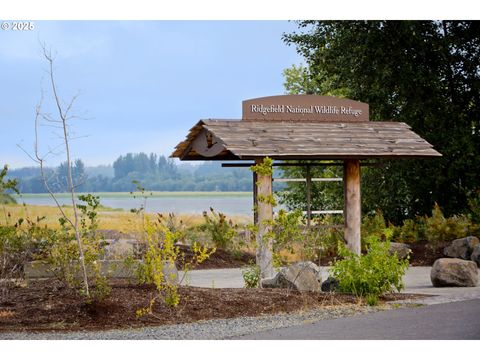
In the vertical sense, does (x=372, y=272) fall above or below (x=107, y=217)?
below

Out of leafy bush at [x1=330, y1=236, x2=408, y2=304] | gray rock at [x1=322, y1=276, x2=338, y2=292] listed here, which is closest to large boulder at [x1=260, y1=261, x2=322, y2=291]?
gray rock at [x1=322, y1=276, x2=338, y2=292]

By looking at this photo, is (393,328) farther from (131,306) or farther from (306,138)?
(306,138)

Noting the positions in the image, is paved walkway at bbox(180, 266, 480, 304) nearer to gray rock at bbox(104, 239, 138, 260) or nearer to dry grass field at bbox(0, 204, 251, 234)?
gray rock at bbox(104, 239, 138, 260)

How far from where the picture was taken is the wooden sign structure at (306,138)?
12711 mm

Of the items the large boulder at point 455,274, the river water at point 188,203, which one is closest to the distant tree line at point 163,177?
the river water at point 188,203

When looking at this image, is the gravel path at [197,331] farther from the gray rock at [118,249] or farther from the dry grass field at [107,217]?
the dry grass field at [107,217]

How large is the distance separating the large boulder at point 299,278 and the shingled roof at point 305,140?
6.90 ft

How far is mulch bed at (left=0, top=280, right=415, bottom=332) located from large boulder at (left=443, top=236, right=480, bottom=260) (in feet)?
19.3

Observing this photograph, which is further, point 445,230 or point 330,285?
point 445,230

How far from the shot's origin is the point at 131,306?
900 cm

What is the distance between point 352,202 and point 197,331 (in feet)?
20.9

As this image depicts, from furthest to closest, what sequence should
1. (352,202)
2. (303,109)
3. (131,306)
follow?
(352,202) < (303,109) < (131,306)

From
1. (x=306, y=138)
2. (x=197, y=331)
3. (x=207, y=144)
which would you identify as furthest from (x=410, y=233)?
(x=197, y=331)

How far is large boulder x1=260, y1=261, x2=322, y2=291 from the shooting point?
10.7 m
